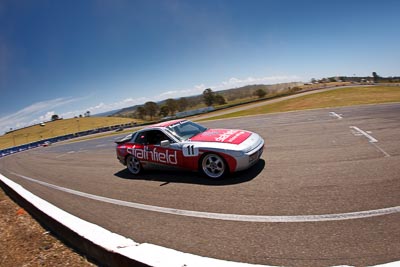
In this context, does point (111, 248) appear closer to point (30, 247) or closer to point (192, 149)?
point (30, 247)

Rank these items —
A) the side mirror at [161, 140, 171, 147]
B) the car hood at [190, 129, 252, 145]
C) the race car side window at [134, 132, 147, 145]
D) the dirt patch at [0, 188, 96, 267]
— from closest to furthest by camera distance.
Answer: the dirt patch at [0, 188, 96, 267] → the car hood at [190, 129, 252, 145] → the side mirror at [161, 140, 171, 147] → the race car side window at [134, 132, 147, 145]

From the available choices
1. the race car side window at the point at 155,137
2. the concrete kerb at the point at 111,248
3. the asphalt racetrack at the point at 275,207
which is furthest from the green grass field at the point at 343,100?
the concrete kerb at the point at 111,248

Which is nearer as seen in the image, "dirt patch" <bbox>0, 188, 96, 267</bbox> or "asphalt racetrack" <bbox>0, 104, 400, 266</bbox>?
"asphalt racetrack" <bbox>0, 104, 400, 266</bbox>

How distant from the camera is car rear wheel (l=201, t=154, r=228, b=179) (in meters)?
5.99

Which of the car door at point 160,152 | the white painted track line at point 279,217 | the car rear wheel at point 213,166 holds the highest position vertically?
the car door at point 160,152

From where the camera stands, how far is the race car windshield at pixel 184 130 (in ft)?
23.0

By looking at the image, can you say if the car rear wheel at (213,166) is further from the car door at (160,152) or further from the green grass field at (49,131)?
the green grass field at (49,131)

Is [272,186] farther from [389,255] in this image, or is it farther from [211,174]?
[389,255]

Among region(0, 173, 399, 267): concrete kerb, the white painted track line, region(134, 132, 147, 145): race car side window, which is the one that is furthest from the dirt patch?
region(134, 132, 147, 145): race car side window

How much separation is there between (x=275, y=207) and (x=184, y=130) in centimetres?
382

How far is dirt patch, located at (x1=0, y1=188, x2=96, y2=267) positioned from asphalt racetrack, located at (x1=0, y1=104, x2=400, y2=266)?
82 centimetres

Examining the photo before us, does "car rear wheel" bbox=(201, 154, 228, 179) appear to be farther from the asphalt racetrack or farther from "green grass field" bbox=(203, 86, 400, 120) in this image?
"green grass field" bbox=(203, 86, 400, 120)

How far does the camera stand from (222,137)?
6.50 meters

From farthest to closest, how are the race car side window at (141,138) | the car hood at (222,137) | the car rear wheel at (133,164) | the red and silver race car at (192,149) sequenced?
1. the car rear wheel at (133,164)
2. the race car side window at (141,138)
3. the car hood at (222,137)
4. the red and silver race car at (192,149)
